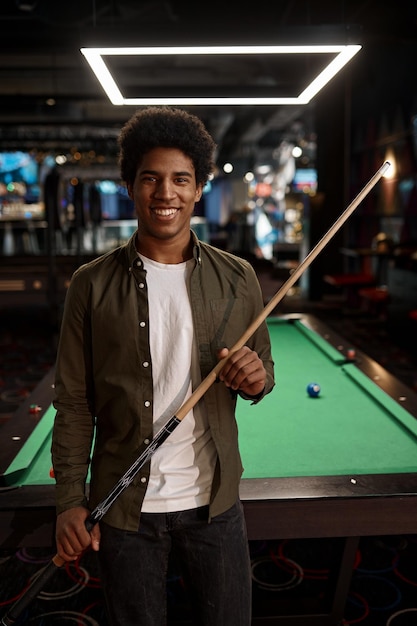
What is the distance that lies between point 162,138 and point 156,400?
56 cm

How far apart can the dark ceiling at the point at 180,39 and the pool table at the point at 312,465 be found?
1356 millimetres

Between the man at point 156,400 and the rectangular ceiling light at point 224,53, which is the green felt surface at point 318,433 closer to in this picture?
the man at point 156,400

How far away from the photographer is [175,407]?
4.59 feet

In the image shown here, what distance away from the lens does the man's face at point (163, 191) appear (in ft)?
4.52

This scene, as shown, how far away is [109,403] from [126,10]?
562 cm

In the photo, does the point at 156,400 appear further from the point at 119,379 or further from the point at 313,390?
the point at 313,390

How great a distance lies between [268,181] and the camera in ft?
78.8

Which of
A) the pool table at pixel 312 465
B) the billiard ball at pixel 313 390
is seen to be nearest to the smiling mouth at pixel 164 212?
the pool table at pixel 312 465

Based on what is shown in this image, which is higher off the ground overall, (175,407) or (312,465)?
(175,407)

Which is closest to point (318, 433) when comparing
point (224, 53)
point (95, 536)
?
point (95, 536)

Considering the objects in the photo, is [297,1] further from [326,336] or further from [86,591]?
[86,591]

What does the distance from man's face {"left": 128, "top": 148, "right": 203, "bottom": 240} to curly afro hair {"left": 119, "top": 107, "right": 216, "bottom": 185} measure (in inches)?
→ 0.7

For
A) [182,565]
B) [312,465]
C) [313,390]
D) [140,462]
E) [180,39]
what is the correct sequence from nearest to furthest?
[140,462], [182,565], [312,465], [180,39], [313,390]

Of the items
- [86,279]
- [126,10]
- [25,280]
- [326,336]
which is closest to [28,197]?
[25,280]
